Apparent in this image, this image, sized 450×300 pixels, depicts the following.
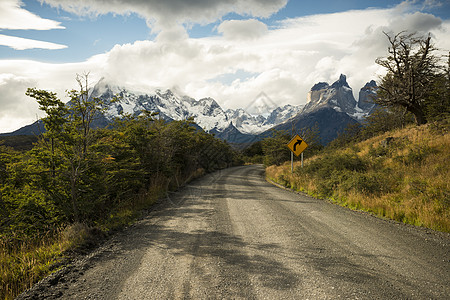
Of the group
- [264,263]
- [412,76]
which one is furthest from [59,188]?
[412,76]

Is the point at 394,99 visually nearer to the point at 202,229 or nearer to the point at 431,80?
the point at 431,80

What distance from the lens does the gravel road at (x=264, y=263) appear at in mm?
3061

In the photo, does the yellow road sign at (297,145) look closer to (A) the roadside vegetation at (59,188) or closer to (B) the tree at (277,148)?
(A) the roadside vegetation at (59,188)

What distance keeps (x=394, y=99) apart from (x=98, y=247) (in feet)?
75.7

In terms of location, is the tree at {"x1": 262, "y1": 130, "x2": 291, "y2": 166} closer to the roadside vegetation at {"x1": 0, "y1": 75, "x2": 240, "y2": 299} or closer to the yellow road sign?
the yellow road sign

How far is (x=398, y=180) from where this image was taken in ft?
29.4

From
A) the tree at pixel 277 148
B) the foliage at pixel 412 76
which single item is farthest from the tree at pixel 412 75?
the tree at pixel 277 148

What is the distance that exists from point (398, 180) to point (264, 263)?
27.7ft

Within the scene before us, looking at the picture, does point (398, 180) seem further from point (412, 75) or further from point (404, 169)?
point (412, 75)

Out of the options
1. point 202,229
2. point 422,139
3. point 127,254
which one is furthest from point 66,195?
point 422,139

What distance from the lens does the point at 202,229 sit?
5.93 m

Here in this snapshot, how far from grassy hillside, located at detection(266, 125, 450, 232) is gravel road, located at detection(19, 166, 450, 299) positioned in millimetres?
856

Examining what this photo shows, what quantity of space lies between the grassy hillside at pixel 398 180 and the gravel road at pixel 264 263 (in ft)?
2.81

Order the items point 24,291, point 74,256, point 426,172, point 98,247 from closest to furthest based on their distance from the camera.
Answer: point 24,291, point 74,256, point 98,247, point 426,172
